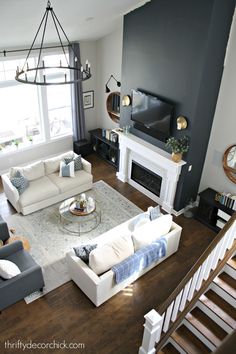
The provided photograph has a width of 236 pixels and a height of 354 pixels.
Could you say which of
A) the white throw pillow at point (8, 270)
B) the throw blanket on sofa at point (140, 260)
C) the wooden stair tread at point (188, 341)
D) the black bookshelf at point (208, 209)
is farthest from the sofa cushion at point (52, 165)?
the wooden stair tread at point (188, 341)

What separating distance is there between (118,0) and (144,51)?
1.25m

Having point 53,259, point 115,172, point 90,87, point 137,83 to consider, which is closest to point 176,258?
point 53,259

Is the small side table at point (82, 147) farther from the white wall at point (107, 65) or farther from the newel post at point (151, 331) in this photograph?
the newel post at point (151, 331)

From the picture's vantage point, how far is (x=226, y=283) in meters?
4.01

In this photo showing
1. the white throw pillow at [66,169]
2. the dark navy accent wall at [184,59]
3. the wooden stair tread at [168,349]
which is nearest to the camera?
the wooden stair tread at [168,349]

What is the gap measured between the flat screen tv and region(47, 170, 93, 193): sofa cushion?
1.66 m

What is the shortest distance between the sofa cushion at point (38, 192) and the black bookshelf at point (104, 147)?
6.87ft

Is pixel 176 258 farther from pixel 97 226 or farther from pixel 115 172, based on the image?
pixel 115 172

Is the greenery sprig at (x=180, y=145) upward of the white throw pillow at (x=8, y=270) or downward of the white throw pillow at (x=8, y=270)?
upward

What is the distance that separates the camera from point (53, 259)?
5.79m

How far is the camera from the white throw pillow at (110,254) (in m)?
4.80

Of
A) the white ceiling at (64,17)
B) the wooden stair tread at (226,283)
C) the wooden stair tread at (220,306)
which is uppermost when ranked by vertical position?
the white ceiling at (64,17)

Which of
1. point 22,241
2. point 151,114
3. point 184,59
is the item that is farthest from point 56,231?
point 184,59

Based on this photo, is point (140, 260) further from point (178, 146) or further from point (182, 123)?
point (182, 123)
